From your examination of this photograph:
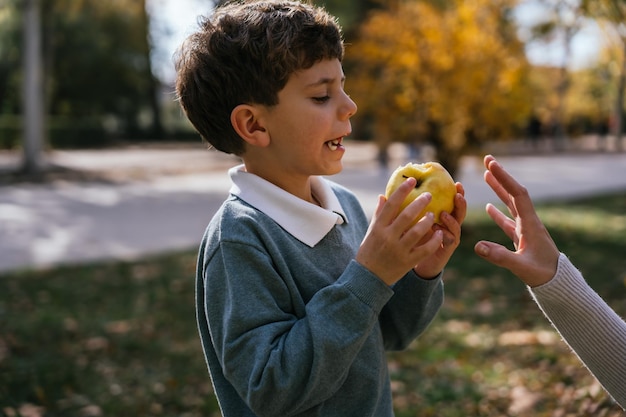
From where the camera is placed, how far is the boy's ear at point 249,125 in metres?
1.63

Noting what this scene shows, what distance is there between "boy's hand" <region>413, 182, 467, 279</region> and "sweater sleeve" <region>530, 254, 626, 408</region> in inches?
8.8

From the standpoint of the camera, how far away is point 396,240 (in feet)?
4.86

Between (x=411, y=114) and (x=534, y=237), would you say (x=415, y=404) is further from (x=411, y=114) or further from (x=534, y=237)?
(x=411, y=114)

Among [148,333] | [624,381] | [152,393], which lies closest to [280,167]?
[624,381]

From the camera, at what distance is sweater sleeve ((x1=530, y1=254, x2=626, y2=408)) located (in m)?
1.67

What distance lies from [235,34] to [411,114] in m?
7.70

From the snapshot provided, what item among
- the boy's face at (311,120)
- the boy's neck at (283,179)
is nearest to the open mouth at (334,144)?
the boy's face at (311,120)

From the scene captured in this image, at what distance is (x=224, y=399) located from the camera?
5.50 ft

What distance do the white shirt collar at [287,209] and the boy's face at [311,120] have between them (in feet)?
0.24

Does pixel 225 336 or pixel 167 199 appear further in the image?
pixel 167 199

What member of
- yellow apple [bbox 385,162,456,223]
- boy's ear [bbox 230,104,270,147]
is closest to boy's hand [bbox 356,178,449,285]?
yellow apple [bbox 385,162,456,223]

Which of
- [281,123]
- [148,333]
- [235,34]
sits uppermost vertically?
[235,34]

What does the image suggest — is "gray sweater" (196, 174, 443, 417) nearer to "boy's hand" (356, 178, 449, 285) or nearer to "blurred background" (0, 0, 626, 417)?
"boy's hand" (356, 178, 449, 285)

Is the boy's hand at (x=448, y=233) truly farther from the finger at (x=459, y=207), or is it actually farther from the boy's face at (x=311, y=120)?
the boy's face at (x=311, y=120)
